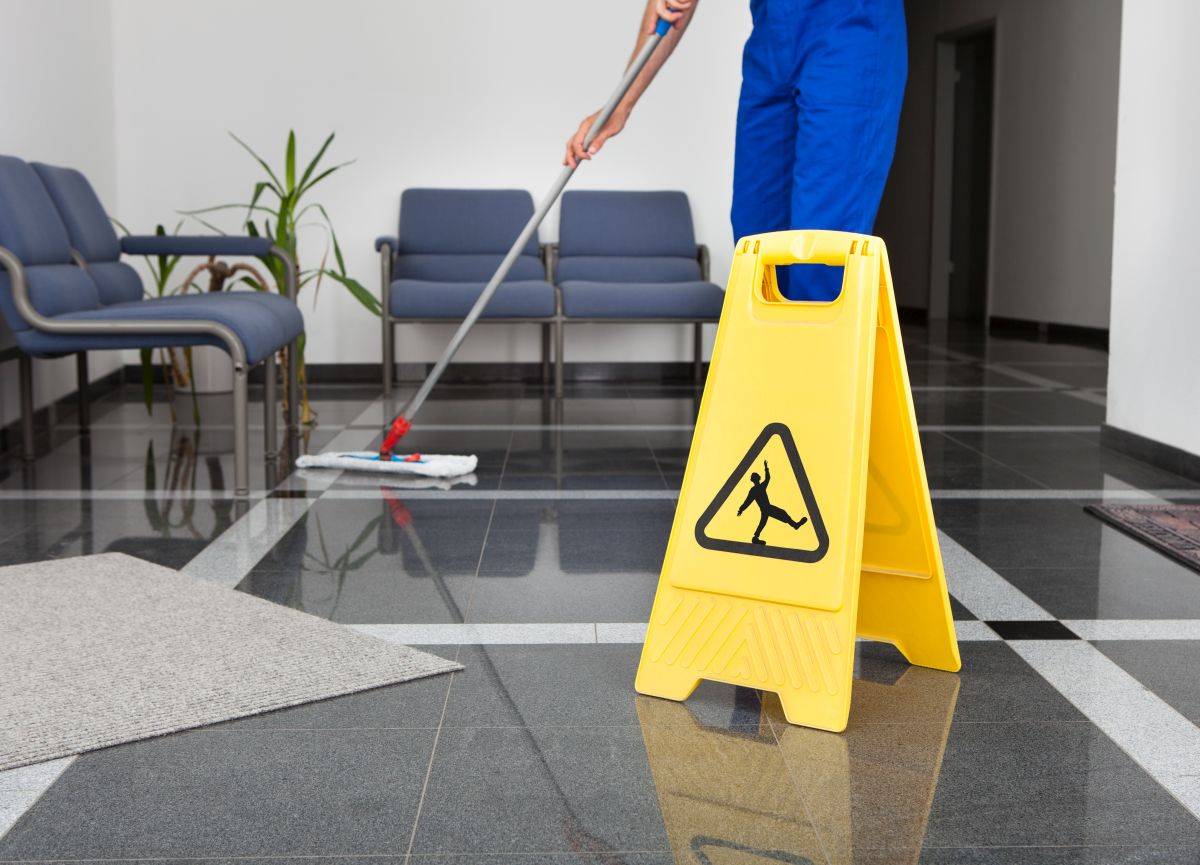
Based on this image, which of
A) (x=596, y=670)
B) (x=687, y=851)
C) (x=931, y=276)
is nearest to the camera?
(x=687, y=851)

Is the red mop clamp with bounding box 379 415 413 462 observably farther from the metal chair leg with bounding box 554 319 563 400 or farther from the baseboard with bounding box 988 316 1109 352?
the baseboard with bounding box 988 316 1109 352

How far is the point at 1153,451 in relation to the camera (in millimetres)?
3434

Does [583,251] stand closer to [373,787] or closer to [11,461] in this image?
[11,461]

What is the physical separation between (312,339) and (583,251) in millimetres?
1215

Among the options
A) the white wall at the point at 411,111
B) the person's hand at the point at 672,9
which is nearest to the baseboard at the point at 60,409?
the white wall at the point at 411,111

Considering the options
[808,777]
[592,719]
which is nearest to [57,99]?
[592,719]

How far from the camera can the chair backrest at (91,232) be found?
12.1 ft

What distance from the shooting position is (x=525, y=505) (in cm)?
290

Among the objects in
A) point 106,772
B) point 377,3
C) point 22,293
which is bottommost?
point 106,772

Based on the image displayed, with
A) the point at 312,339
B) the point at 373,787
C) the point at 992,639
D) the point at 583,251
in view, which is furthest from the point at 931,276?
the point at 373,787

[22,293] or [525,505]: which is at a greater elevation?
[22,293]

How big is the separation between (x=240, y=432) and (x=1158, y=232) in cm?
239

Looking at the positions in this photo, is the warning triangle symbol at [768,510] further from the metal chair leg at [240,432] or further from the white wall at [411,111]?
the white wall at [411,111]

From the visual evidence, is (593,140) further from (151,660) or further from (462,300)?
(462,300)
